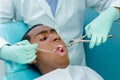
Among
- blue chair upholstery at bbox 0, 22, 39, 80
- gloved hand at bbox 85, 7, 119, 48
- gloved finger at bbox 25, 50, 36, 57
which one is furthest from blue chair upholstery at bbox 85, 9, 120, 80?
gloved finger at bbox 25, 50, 36, 57

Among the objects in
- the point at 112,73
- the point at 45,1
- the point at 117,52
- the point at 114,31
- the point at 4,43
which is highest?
the point at 45,1

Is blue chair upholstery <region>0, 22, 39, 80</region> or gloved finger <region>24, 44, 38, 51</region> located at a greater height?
gloved finger <region>24, 44, 38, 51</region>

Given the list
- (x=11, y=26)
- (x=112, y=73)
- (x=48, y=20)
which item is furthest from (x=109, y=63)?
(x=11, y=26)

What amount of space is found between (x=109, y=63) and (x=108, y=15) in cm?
46

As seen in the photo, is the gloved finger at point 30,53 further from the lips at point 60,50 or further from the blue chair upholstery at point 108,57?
the blue chair upholstery at point 108,57

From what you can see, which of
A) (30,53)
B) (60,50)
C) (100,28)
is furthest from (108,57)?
(30,53)

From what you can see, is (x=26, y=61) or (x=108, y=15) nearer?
(x=26, y=61)

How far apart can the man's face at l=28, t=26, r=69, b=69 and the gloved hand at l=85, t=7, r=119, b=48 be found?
0.54 feet

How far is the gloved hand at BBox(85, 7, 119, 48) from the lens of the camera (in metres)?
1.52

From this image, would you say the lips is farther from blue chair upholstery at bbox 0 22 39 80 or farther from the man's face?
blue chair upholstery at bbox 0 22 39 80

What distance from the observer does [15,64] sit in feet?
5.22

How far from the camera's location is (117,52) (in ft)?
6.34

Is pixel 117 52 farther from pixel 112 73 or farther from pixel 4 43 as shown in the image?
pixel 4 43

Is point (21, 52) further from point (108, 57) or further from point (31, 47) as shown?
point (108, 57)
